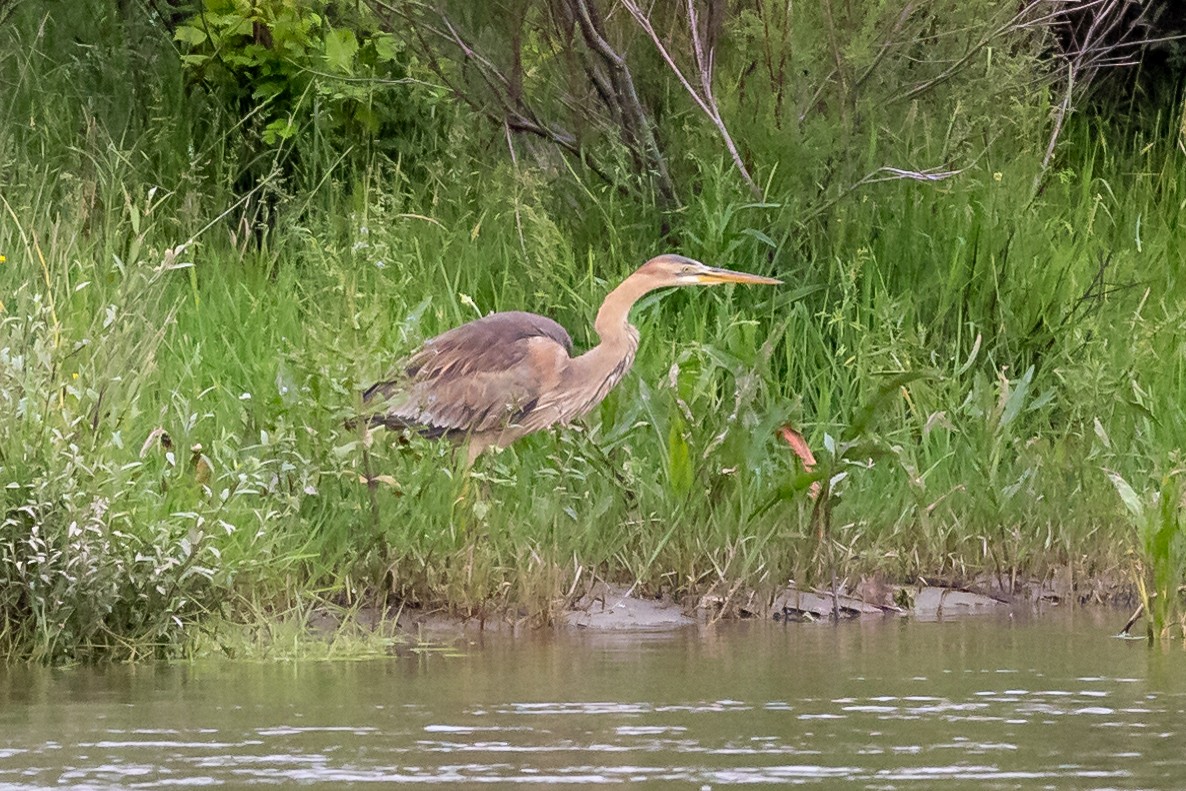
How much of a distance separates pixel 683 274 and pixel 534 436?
2.91ft

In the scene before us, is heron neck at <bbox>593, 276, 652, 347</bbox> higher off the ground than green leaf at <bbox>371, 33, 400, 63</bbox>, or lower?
lower

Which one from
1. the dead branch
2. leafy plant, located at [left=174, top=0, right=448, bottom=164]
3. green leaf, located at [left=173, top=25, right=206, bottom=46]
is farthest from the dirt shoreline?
green leaf, located at [left=173, top=25, right=206, bottom=46]

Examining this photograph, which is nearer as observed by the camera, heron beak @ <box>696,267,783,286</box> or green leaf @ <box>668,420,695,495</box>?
green leaf @ <box>668,420,695,495</box>

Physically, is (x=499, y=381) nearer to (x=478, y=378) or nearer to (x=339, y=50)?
(x=478, y=378)

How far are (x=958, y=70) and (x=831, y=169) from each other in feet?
2.41

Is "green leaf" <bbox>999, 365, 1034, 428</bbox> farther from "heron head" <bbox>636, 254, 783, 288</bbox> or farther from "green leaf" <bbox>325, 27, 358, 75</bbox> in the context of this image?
"green leaf" <bbox>325, 27, 358, 75</bbox>

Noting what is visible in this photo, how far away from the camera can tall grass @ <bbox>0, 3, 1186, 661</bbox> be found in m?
7.09

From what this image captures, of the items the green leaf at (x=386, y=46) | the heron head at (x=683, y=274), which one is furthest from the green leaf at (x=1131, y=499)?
the green leaf at (x=386, y=46)

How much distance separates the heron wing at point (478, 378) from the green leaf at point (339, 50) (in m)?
2.51

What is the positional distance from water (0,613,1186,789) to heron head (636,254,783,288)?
80.1 inches

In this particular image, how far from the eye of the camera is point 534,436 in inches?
361

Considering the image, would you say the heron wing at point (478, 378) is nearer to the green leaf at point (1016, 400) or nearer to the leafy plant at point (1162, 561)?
the green leaf at point (1016, 400)

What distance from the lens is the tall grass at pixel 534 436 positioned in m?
7.09

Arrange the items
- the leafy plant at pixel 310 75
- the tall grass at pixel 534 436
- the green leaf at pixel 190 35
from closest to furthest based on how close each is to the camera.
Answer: the tall grass at pixel 534 436, the leafy plant at pixel 310 75, the green leaf at pixel 190 35
